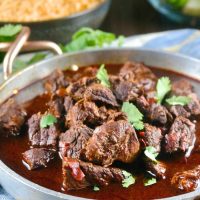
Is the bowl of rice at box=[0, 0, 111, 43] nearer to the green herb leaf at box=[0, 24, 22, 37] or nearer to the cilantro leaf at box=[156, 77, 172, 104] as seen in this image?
the green herb leaf at box=[0, 24, 22, 37]

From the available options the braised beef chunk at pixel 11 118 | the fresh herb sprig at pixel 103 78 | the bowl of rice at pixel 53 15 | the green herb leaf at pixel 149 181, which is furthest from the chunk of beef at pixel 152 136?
the bowl of rice at pixel 53 15

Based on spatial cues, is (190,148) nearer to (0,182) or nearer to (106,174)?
(106,174)

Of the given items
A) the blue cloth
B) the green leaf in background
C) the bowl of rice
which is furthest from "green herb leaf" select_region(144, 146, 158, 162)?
the green leaf in background

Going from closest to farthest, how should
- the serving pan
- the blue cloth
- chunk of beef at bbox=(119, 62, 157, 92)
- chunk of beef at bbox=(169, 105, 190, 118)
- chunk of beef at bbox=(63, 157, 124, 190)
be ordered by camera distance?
chunk of beef at bbox=(63, 157, 124, 190)
chunk of beef at bbox=(169, 105, 190, 118)
chunk of beef at bbox=(119, 62, 157, 92)
the serving pan
the blue cloth

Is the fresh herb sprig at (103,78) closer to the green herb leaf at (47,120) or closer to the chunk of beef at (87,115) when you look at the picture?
the chunk of beef at (87,115)

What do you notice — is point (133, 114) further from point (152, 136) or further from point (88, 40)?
point (88, 40)

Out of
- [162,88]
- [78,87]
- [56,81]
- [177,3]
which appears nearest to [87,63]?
[56,81]
